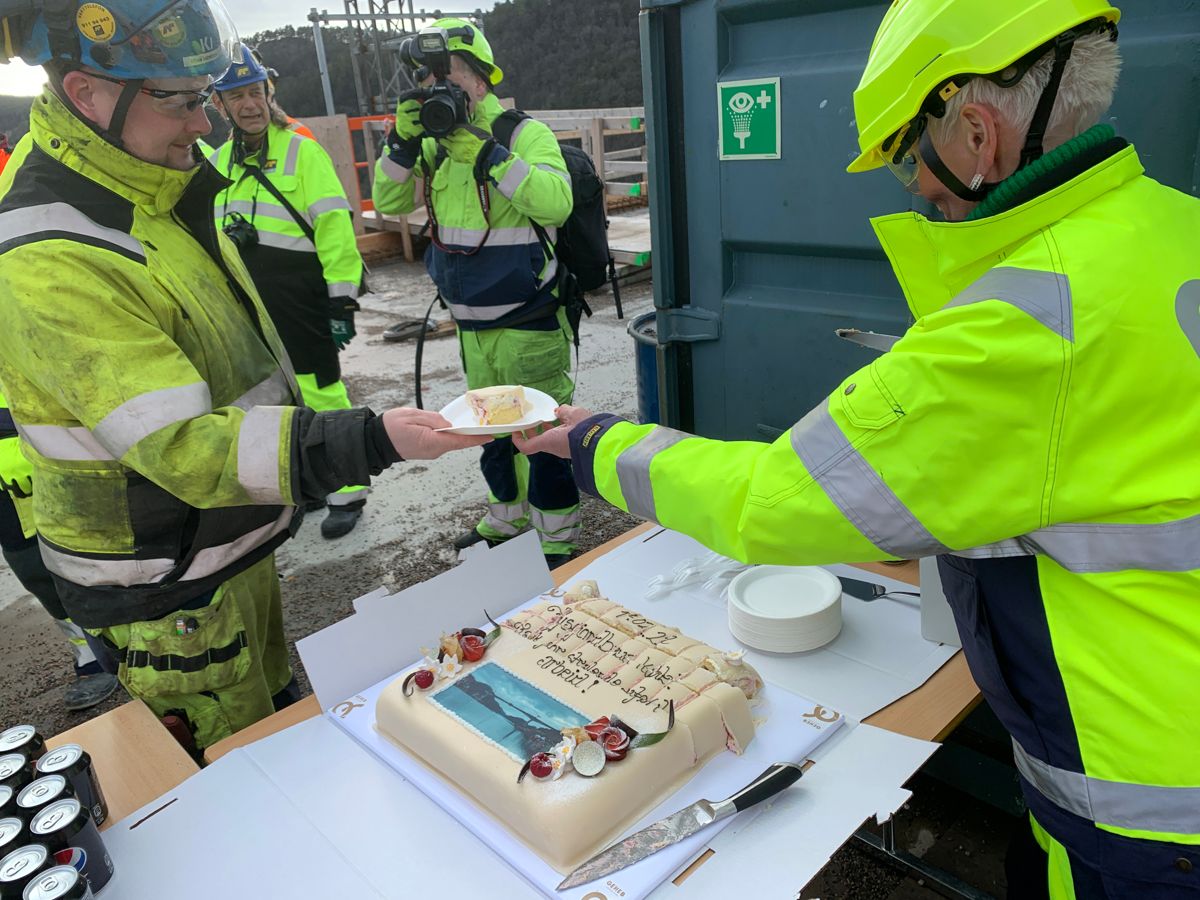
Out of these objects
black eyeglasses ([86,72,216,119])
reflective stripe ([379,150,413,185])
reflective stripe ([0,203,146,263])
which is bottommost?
reflective stripe ([0,203,146,263])

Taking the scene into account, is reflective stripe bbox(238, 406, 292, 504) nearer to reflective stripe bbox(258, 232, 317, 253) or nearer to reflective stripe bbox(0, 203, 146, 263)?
reflective stripe bbox(0, 203, 146, 263)

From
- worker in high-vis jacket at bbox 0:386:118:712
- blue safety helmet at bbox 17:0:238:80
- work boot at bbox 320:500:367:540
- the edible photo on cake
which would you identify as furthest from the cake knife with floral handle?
work boot at bbox 320:500:367:540

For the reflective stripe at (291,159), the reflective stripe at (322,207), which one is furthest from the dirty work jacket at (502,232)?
the reflective stripe at (291,159)

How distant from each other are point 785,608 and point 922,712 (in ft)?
1.13

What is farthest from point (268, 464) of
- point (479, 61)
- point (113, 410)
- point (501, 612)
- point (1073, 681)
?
point (479, 61)

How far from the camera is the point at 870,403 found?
3.65ft

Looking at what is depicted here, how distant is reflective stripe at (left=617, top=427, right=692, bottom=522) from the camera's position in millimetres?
1454

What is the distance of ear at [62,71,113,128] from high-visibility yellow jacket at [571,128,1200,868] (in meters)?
1.47

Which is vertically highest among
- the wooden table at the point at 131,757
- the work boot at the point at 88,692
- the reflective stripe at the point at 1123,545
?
the reflective stripe at the point at 1123,545

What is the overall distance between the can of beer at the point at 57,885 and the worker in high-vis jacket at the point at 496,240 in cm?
286

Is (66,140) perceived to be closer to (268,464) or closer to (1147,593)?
(268,464)

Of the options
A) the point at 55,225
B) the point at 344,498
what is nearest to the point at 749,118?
the point at 55,225

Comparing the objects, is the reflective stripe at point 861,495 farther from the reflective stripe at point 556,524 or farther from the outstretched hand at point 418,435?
the reflective stripe at point 556,524

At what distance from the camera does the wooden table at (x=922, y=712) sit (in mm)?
1489
